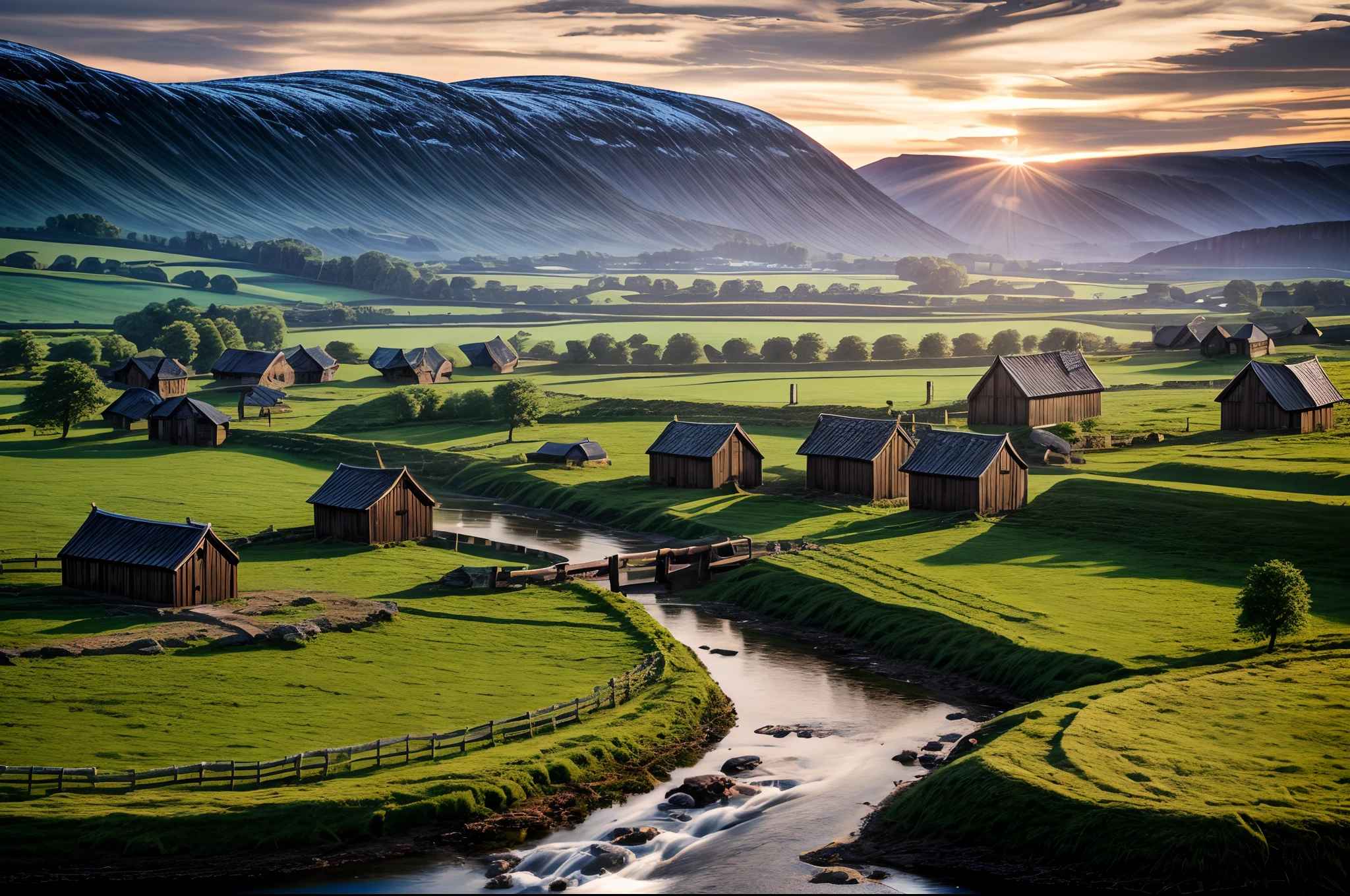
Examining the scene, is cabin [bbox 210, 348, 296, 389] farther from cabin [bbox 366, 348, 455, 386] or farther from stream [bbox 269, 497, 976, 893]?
stream [bbox 269, 497, 976, 893]

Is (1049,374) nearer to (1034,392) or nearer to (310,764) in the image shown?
(1034,392)

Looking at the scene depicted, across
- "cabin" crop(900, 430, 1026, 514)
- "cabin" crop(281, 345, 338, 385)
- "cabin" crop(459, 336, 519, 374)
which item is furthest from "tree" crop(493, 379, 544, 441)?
"cabin" crop(281, 345, 338, 385)

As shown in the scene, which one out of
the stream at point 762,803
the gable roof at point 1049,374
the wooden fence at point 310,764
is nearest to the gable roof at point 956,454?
the stream at point 762,803

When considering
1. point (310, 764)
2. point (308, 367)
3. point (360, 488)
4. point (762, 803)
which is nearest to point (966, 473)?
point (360, 488)

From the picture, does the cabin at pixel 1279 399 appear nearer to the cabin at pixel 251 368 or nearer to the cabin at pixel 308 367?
the cabin at pixel 251 368

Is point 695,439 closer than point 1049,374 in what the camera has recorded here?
Yes

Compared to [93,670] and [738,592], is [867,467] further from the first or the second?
[93,670]
